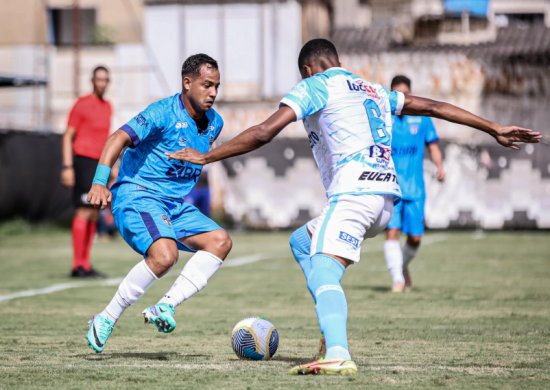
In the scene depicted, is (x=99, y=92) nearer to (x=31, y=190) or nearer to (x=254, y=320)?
(x=254, y=320)

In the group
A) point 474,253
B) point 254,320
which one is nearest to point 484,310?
point 254,320

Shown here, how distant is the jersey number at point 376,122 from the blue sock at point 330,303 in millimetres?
750

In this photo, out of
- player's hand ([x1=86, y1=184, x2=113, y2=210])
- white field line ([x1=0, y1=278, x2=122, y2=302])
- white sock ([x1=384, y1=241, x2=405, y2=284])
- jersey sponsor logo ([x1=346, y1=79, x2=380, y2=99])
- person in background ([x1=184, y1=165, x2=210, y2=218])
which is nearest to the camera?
jersey sponsor logo ([x1=346, y1=79, x2=380, y2=99])

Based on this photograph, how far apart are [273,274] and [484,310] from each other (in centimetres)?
392

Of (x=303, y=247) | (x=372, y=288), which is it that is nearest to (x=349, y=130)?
(x=303, y=247)

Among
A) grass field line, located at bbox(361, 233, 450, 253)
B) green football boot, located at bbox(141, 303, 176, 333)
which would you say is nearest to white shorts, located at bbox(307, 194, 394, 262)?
green football boot, located at bbox(141, 303, 176, 333)

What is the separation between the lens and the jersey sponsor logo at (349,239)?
466 cm

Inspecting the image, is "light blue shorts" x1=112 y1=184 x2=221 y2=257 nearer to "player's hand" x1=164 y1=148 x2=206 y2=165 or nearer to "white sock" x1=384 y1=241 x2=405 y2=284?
"player's hand" x1=164 y1=148 x2=206 y2=165

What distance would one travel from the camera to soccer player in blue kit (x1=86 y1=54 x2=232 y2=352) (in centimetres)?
538

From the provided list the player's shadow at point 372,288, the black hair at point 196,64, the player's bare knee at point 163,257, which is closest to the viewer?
the player's bare knee at point 163,257

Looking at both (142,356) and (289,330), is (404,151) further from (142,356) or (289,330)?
(142,356)

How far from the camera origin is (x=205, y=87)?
563 centimetres

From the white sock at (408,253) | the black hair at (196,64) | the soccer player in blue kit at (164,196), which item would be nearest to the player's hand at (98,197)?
the soccer player in blue kit at (164,196)

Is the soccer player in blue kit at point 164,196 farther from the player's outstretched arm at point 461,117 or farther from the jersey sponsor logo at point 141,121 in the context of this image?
the player's outstretched arm at point 461,117
